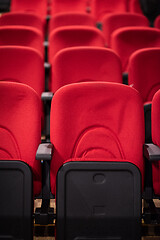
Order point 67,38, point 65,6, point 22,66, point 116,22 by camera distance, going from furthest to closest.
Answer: point 65,6 → point 116,22 → point 67,38 → point 22,66

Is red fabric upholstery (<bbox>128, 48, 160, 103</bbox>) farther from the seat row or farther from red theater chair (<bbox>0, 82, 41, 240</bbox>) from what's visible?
red theater chair (<bbox>0, 82, 41, 240</bbox>)

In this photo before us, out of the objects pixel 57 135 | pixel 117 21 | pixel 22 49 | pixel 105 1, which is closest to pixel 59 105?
pixel 57 135

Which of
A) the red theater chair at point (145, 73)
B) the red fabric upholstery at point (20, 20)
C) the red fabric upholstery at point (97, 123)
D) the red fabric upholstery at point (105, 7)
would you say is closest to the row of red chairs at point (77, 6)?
the red fabric upholstery at point (105, 7)

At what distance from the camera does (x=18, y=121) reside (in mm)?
492

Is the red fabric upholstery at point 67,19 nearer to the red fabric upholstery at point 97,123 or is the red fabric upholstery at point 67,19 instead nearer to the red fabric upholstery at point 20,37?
the red fabric upholstery at point 20,37

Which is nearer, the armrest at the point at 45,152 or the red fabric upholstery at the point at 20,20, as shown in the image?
the armrest at the point at 45,152

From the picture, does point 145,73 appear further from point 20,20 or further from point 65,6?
point 65,6

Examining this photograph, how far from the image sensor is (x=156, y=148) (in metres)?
0.46

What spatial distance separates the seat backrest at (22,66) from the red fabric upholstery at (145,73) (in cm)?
23

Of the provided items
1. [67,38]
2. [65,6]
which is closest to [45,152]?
[67,38]

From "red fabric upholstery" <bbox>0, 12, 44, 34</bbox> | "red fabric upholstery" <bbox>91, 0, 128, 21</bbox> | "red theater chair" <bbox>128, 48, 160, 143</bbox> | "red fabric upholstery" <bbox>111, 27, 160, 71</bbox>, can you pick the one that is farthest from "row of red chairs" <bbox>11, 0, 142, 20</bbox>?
"red theater chair" <bbox>128, 48, 160, 143</bbox>

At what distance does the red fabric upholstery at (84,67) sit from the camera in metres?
0.70

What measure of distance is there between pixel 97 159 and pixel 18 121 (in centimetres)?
15

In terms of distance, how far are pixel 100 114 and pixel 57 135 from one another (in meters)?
0.08
